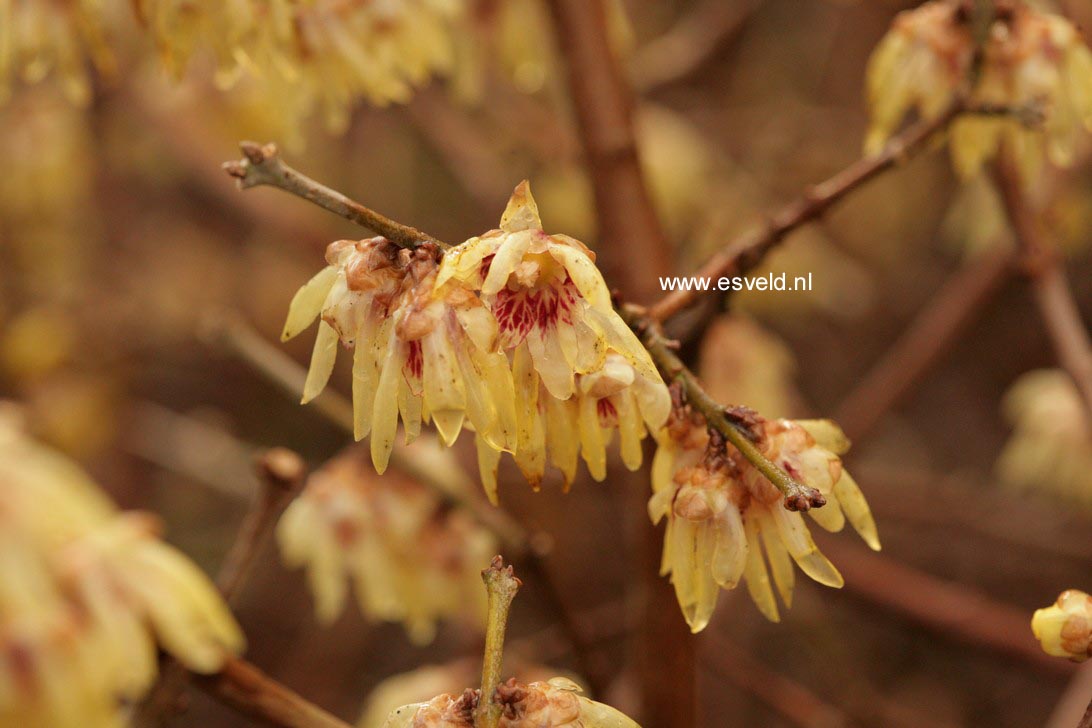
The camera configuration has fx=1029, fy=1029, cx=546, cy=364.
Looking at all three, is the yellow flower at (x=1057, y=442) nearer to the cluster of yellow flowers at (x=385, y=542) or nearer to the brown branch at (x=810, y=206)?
the brown branch at (x=810, y=206)

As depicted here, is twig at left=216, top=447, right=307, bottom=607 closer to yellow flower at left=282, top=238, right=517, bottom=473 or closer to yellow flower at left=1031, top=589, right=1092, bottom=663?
yellow flower at left=282, top=238, right=517, bottom=473

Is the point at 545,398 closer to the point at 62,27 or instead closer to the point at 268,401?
the point at 62,27

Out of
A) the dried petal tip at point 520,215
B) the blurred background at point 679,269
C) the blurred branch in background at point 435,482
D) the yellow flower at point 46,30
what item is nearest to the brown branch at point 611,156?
the blurred background at point 679,269

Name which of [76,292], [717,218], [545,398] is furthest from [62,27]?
[76,292]

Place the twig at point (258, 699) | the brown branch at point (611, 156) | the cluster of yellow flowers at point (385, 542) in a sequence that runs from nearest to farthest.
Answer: the twig at point (258, 699) < the cluster of yellow flowers at point (385, 542) < the brown branch at point (611, 156)

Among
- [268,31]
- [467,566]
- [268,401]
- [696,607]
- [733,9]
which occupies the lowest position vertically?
[696,607]
